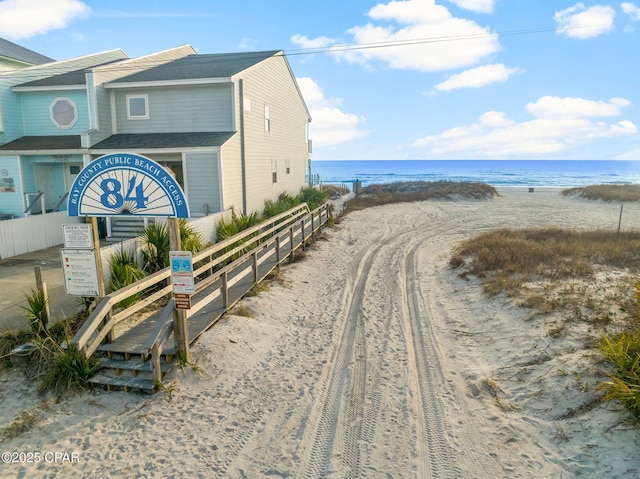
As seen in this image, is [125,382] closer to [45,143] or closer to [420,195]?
[45,143]

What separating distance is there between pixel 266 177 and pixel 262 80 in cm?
441

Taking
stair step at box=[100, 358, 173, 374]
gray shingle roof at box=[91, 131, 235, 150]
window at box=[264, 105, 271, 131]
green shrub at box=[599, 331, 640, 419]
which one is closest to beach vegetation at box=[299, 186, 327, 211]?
window at box=[264, 105, 271, 131]

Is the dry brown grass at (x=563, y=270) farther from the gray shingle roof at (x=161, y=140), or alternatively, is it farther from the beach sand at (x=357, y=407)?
the gray shingle roof at (x=161, y=140)

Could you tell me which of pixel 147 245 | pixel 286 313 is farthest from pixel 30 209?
pixel 286 313

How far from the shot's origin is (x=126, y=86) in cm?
1705

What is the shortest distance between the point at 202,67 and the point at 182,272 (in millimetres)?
15648

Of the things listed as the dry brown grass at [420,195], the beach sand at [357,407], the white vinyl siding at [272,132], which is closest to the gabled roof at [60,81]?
the white vinyl siding at [272,132]

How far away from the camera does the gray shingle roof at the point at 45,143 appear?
17.2m

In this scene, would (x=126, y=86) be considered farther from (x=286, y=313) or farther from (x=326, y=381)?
(x=326, y=381)

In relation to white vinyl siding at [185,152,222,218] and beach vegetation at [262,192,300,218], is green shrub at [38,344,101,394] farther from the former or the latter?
beach vegetation at [262,192,300,218]

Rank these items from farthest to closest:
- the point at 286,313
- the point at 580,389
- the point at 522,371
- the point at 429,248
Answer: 1. the point at 429,248
2. the point at 286,313
3. the point at 522,371
4. the point at 580,389

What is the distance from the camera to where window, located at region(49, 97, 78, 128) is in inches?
747

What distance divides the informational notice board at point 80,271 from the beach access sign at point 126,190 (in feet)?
2.01

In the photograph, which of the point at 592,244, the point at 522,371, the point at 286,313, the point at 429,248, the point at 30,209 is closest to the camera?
the point at 522,371
